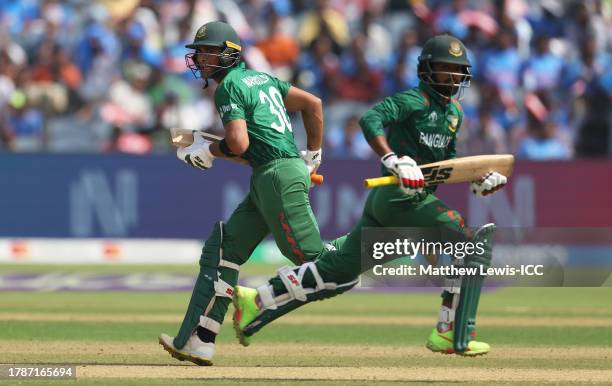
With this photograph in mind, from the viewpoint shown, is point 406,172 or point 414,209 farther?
point 414,209

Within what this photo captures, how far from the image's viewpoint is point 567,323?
29.4ft

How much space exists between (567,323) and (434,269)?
2.41 meters

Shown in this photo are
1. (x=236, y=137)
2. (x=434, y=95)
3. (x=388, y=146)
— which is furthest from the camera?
(x=434, y=95)

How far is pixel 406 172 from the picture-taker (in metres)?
6.20

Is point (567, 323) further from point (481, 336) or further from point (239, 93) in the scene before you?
point (239, 93)

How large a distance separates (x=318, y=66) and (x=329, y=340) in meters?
7.45

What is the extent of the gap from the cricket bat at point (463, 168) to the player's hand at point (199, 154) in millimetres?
821

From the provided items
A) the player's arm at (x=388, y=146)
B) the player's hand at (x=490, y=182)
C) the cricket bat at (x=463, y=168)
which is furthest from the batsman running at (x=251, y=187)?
the player's hand at (x=490, y=182)

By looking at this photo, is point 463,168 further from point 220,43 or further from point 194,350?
point 194,350

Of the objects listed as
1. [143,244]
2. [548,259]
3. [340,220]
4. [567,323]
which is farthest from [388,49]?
[548,259]

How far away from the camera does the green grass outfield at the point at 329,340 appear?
616 centimetres

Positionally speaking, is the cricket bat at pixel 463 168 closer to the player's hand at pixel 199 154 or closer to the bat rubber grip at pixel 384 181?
the bat rubber grip at pixel 384 181

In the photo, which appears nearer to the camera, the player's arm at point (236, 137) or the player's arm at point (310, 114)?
the player's arm at point (236, 137)

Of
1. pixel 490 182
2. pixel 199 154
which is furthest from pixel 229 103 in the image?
pixel 490 182
